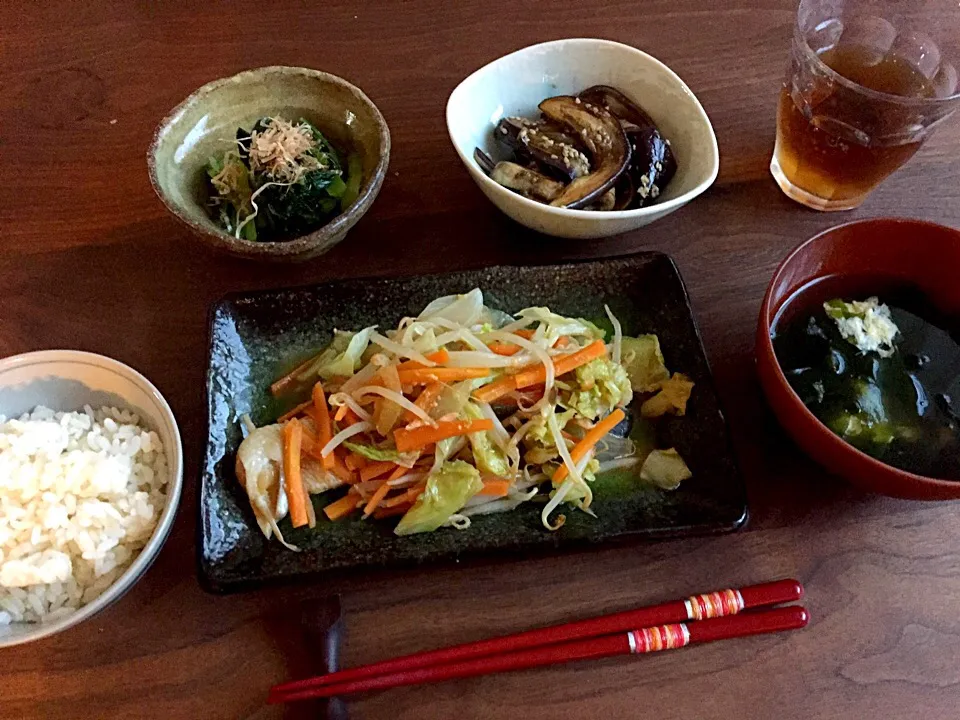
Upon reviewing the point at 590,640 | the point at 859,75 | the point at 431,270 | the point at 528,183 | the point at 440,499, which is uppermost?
the point at 859,75

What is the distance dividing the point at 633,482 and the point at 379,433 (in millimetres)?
457

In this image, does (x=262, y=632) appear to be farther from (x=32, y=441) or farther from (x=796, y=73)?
(x=796, y=73)

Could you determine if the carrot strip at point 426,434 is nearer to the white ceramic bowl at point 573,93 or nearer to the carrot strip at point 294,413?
the carrot strip at point 294,413

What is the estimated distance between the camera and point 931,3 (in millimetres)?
1495

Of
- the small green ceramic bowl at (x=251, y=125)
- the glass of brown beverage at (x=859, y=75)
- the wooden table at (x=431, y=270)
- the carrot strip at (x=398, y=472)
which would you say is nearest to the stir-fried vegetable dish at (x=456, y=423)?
the carrot strip at (x=398, y=472)

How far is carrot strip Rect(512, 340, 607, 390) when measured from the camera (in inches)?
53.4

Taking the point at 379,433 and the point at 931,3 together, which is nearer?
the point at 379,433

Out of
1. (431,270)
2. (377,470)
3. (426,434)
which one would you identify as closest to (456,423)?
(426,434)

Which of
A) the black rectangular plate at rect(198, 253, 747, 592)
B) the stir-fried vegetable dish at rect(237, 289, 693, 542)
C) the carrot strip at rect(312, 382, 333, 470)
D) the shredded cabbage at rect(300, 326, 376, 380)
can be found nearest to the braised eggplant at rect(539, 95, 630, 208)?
the black rectangular plate at rect(198, 253, 747, 592)

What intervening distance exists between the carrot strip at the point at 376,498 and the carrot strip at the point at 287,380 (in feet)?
0.93

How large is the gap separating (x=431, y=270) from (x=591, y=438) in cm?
49

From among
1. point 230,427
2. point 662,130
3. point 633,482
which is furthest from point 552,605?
point 662,130

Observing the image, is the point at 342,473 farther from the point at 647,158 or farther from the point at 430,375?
the point at 647,158

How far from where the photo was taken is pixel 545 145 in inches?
60.3
